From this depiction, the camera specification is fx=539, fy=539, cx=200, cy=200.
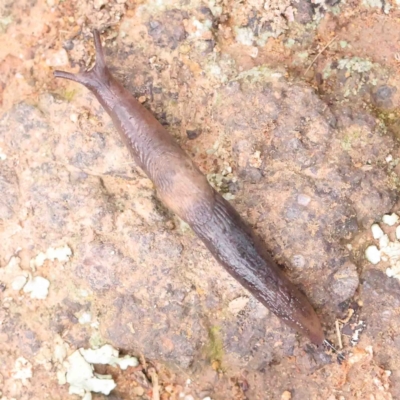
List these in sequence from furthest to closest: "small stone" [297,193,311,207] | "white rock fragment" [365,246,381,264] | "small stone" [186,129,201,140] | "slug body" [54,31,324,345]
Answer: "small stone" [186,129,201,140] → "white rock fragment" [365,246,381,264] → "small stone" [297,193,311,207] → "slug body" [54,31,324,345]

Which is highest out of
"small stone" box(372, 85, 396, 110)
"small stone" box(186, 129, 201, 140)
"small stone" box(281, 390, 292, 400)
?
"small stone" box(372, 85, 396, 110)

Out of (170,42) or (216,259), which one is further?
(170,42)

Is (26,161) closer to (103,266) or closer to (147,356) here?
(103,266)

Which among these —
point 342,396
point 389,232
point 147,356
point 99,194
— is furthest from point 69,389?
point 389,232

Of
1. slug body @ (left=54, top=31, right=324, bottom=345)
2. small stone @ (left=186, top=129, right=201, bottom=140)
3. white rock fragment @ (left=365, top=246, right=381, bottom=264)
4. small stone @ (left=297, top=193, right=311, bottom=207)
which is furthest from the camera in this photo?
small stone @ (left=186, top=129, right=201, bottom=140)

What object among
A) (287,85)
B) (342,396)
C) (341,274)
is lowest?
(342,396)

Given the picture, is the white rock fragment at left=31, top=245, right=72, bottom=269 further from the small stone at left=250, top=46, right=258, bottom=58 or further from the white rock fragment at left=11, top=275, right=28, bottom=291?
the small stone at left=250, top=46, right=258, bottom=58

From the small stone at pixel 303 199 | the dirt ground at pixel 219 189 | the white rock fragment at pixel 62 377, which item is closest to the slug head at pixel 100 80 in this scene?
the dirt ground at pixel 219 189

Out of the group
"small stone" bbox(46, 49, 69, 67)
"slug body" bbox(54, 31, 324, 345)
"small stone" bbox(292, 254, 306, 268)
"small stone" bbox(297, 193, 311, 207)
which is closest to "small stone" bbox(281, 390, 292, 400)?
"slug body" bbox(54, 31, 324, 345)
